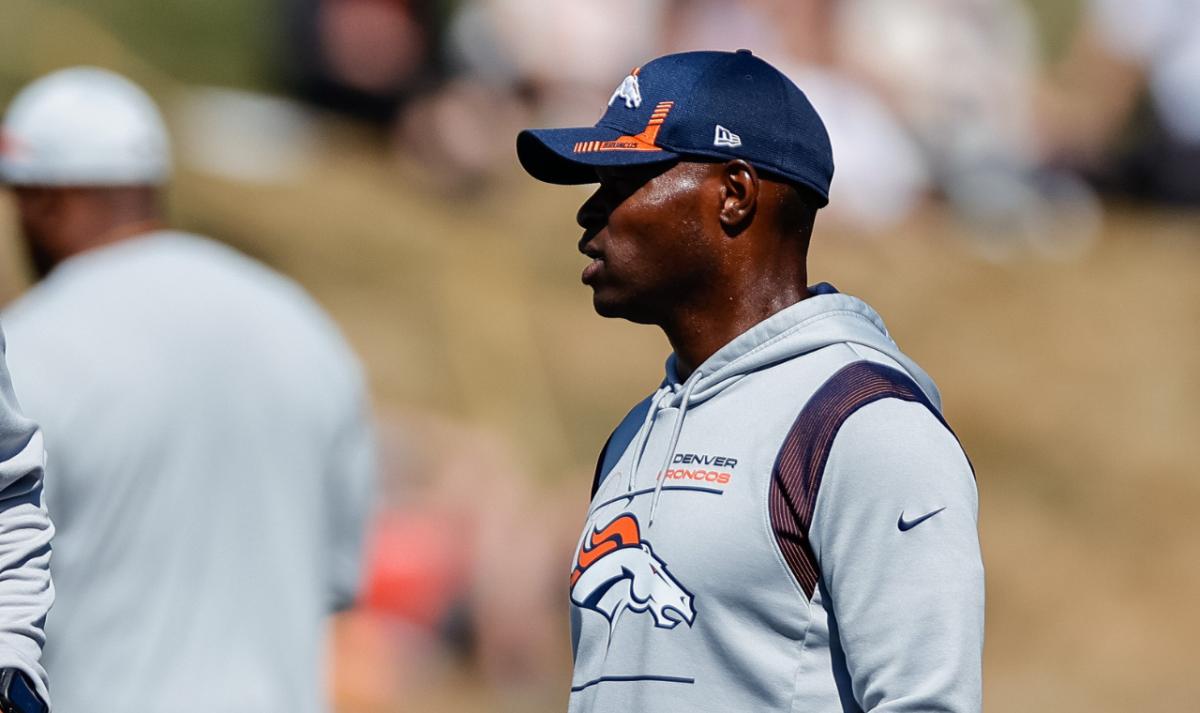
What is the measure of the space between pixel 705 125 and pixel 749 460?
18.0 inches

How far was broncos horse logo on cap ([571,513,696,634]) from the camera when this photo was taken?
221 centimetres

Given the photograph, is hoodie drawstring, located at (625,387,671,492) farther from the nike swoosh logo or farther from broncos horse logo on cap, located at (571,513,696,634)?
the nike swoosh logo

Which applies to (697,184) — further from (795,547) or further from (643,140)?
(795,547)

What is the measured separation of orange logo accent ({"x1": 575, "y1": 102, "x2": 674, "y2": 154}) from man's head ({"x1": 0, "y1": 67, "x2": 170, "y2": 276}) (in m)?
1.79

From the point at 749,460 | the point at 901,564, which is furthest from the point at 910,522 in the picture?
the point at 749,460

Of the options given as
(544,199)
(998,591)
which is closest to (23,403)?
(998,591)

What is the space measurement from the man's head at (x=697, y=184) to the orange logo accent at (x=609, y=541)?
28 centimetres

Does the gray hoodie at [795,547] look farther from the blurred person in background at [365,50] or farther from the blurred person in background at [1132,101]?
the blurred person in background at [1132,101]

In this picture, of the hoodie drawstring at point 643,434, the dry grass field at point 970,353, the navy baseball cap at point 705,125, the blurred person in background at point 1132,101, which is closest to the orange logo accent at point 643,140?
the navy baseball cap at point 705,125

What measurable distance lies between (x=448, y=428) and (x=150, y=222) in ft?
19.7

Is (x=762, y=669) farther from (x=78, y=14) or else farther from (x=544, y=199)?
(x=78, y=14)

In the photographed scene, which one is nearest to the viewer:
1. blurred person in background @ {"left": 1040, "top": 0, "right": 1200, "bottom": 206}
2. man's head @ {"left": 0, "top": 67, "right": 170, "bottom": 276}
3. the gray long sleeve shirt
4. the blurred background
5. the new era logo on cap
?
the new era logo on cap

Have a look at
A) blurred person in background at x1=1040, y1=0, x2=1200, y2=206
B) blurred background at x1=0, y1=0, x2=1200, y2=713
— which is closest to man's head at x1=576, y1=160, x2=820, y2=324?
blurred background at x1=0, y1=0, x2=1200, y2=713

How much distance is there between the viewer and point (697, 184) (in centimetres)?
234
